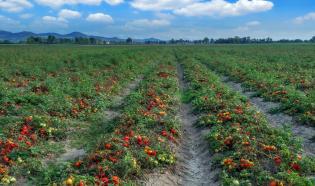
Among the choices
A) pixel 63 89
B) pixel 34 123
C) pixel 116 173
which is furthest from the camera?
pixel 63 89

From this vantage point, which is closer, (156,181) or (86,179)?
(86,179)

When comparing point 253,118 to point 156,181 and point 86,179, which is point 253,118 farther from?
point 86,179

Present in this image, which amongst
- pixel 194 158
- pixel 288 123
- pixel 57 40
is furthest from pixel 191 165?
pixel 57 40

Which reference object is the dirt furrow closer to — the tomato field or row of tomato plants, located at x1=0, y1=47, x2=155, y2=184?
the tomato field

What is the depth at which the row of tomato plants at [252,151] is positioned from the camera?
26.7ft

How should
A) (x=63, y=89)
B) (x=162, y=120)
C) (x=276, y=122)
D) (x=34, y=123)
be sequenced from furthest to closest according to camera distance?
(x=63, y=89) < (x=276, y=122) < (x=162, y=120) < (x=34, y=123)

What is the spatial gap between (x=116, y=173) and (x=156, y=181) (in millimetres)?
899

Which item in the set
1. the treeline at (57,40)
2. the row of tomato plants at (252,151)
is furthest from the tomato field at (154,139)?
the treeline at (57,40)

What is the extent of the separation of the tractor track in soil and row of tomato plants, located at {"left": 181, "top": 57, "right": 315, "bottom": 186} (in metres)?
0.28

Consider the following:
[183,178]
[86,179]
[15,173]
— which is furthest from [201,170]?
[15,173]

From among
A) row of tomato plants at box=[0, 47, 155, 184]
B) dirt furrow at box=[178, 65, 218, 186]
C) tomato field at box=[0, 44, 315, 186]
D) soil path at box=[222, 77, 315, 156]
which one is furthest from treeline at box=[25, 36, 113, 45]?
dirt furrow at box=[178, 65, 218, 186]

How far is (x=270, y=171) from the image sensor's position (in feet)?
28.2

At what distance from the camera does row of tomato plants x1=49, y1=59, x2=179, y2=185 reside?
826 centimetres

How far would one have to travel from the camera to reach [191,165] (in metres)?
10.2
